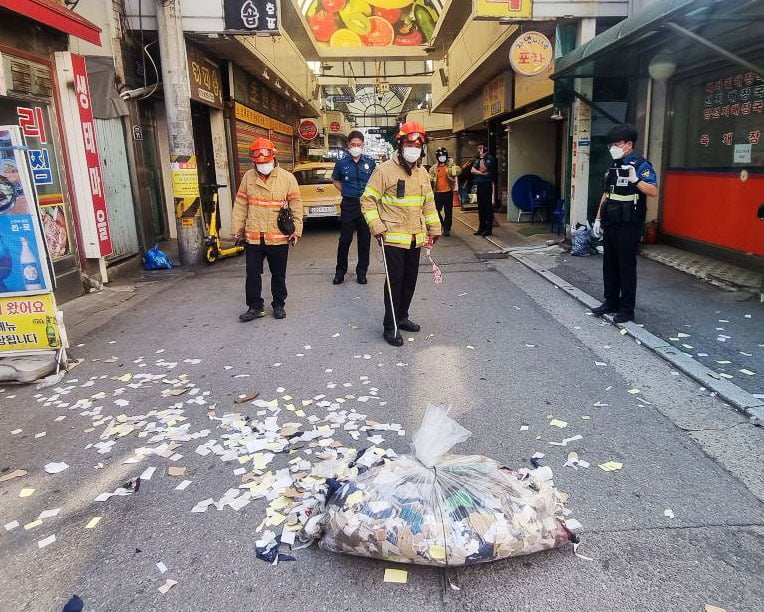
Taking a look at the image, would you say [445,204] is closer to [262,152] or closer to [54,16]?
[262,152]

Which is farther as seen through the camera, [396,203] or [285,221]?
[285,221]

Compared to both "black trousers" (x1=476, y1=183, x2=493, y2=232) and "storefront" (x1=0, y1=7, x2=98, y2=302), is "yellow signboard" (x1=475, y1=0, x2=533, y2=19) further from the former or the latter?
"storefront" (x1=0, y1=7, x2=98, y2=302)

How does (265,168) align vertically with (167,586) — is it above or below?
above

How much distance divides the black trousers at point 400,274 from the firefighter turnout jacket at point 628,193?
2.03 metres

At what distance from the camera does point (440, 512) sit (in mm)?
2551

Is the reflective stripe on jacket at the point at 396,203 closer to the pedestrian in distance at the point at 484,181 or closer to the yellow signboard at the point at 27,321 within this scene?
the yellow signboard at the point at 27,321

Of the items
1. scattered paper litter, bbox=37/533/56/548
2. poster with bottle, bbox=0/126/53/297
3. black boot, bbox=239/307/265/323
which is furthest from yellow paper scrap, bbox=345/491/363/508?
black boot, bbox=239/307/265/323

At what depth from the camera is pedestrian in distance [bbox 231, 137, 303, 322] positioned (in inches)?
262

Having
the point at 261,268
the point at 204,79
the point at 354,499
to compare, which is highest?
the point at 204,79

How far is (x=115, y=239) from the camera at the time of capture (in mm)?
10219

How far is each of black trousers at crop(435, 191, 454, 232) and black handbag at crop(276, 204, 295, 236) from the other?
7088 millimetres

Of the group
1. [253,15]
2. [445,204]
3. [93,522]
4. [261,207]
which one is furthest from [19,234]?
[445,204]

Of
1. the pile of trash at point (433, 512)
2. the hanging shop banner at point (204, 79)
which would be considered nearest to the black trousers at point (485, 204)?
the hanging shop banner at point (204, 79)

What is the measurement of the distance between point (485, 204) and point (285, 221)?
25.9 feet
